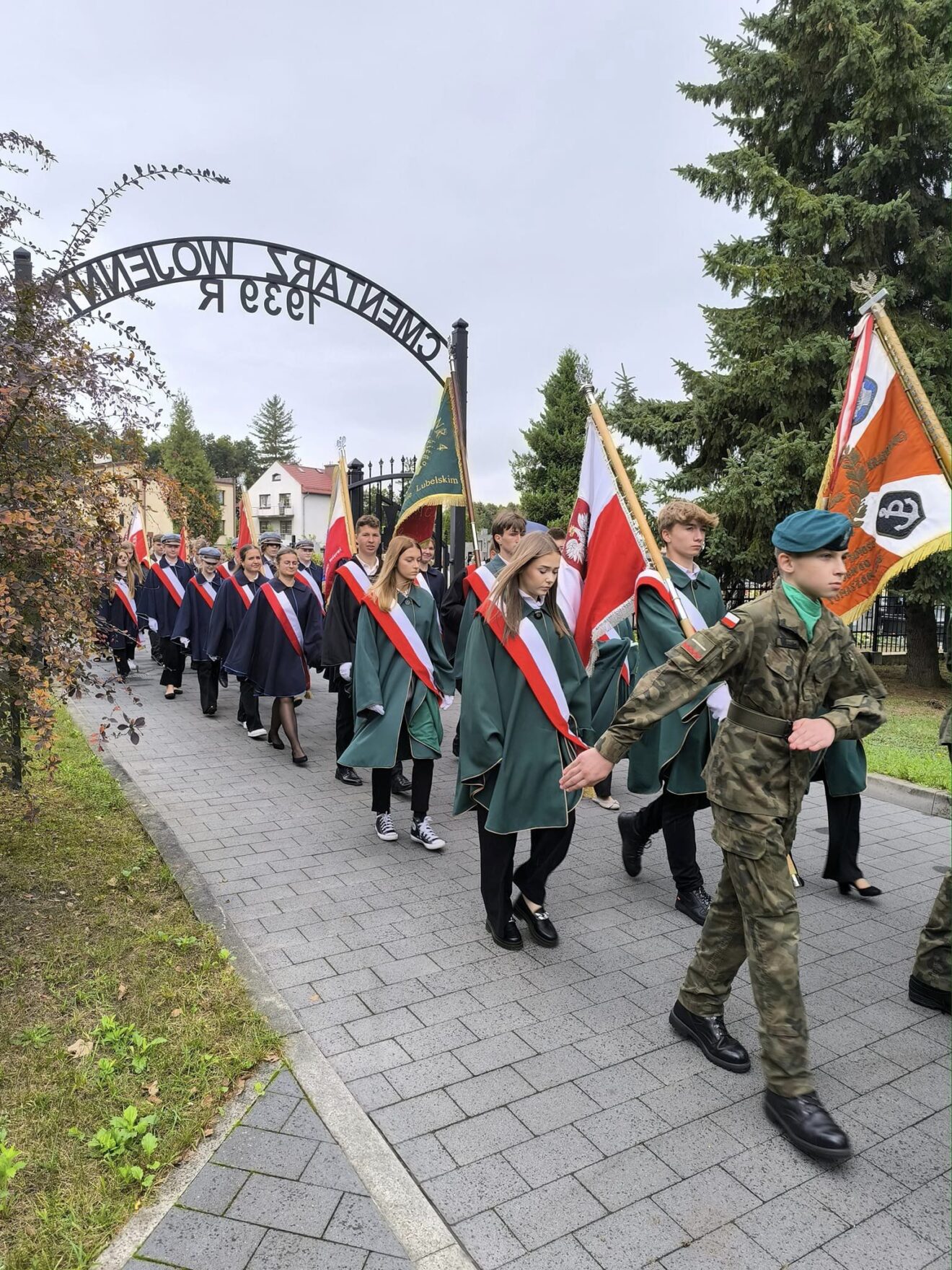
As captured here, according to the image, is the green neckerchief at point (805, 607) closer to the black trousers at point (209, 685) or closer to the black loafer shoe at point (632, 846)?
the black loafer shoe at point (632, 846)

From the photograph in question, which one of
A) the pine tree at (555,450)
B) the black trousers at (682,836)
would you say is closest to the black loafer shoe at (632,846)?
the black trousers at (682,836)

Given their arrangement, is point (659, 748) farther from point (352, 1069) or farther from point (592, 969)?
point (352, 1069)

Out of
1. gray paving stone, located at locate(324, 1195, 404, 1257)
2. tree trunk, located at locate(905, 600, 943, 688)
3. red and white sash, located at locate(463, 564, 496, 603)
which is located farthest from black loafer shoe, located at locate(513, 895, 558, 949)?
tree trunk, located at locate(905, 600, 943, 688)

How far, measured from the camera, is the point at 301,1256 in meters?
2.33

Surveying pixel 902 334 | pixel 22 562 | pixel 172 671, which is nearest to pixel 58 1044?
pixel 22 562

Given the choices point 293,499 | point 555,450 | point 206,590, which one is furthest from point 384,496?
point 293,499

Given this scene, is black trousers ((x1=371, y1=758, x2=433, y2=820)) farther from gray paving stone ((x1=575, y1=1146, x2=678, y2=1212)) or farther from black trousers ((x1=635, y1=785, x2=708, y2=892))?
gray paving stone ((x1=575, y1=1146, x2=678, y2=1212))

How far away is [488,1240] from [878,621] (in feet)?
47.2

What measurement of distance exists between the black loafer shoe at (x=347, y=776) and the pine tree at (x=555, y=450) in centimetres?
2344

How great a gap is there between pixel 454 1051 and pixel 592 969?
932 mm

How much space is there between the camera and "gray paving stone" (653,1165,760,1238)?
2467 millimetres

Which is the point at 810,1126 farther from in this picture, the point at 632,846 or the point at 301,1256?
the point at 632,846

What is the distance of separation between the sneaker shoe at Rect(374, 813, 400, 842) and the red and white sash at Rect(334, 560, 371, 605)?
176 centimetres

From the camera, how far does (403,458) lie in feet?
39.8
